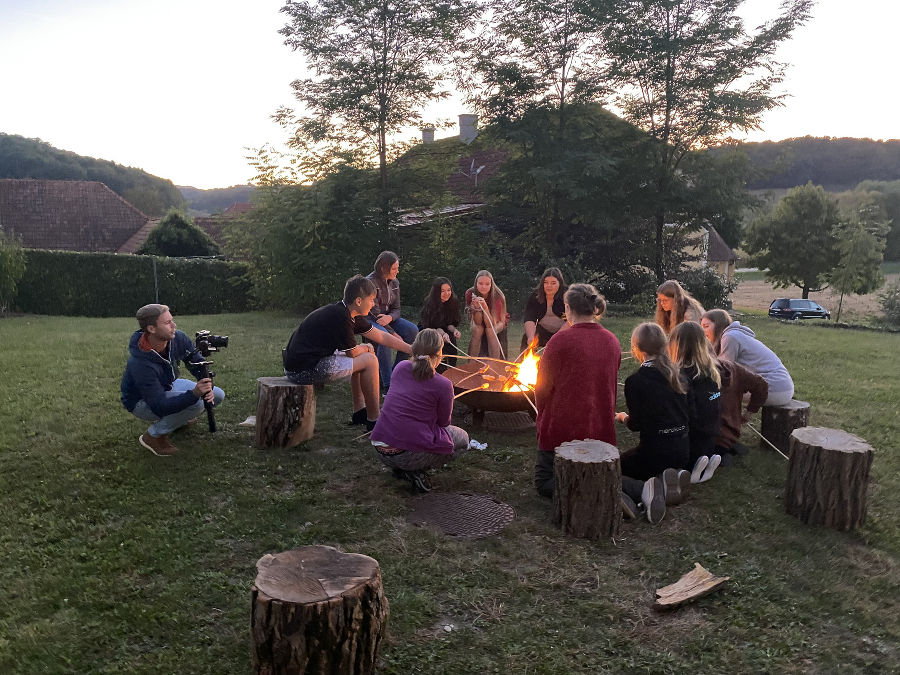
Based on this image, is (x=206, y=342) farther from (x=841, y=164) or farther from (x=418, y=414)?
(x=841, y=164)

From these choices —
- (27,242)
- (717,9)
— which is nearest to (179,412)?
(717,9)

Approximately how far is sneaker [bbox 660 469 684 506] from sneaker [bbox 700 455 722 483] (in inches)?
22.7

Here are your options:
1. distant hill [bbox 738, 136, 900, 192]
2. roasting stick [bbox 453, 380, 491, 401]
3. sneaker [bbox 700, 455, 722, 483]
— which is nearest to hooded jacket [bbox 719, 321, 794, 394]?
sneaker [bbox 700, 455, 722, 483]

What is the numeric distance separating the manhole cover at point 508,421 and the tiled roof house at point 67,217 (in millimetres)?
31378

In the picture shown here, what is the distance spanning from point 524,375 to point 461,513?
6.95 feet

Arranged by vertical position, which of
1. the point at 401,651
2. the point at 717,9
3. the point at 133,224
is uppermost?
the point at 717,9

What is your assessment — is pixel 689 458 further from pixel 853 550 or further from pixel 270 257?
pixel 270 257

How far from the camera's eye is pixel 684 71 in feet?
57.0

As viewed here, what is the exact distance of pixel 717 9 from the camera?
17.0 m

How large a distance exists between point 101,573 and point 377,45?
1548 centimetres

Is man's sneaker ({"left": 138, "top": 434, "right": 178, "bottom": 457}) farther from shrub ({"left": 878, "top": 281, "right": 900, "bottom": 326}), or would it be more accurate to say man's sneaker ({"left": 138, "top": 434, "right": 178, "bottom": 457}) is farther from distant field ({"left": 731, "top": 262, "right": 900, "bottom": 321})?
distant field ({"left": 731, "top": 262, "right": 900, "bottom": 321})

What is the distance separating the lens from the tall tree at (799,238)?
36250 millimetres

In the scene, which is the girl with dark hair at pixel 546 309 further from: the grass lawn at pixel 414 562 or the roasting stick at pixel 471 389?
the roasting stick at pixel 471 389

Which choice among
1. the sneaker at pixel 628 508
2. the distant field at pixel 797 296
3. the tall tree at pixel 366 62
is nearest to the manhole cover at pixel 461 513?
the sneaker at pixel 628 508
